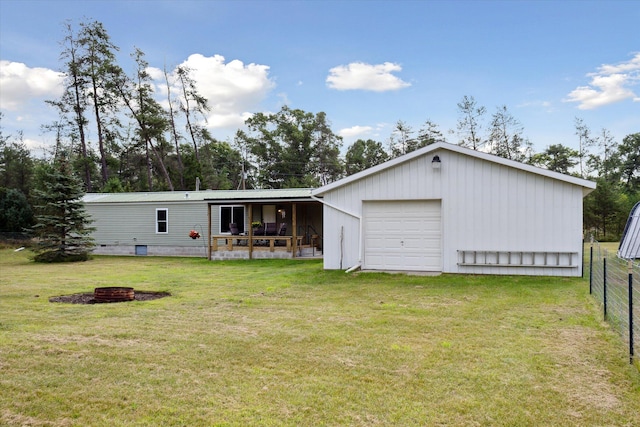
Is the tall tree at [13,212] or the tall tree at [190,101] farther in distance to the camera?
the tall tree at [190,101]

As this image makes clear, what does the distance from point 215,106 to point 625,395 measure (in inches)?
1558

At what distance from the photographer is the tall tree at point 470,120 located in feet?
120

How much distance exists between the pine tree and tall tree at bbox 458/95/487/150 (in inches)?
1108

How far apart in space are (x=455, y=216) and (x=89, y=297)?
27.4ft

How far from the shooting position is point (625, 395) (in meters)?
3.82

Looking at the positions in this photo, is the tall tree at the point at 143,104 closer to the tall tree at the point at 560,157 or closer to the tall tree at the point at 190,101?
the tall tree at the point at 190,101

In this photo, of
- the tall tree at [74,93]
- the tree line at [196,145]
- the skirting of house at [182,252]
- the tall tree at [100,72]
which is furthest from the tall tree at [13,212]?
the skirting of house at [182,252]

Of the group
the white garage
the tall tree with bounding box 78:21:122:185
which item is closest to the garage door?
the white garage

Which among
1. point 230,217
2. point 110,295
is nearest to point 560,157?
point 230,217

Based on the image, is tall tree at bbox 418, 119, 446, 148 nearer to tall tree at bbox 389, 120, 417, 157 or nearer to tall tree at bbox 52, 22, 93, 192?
tall tree at bbox 389, 120, 417, 157

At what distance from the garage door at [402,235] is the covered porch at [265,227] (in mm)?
4636

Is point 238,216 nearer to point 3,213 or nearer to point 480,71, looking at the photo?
point 480,71

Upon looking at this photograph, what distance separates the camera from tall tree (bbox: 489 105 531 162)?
120ft

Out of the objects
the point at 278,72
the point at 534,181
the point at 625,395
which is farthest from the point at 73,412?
the point at 278,72
